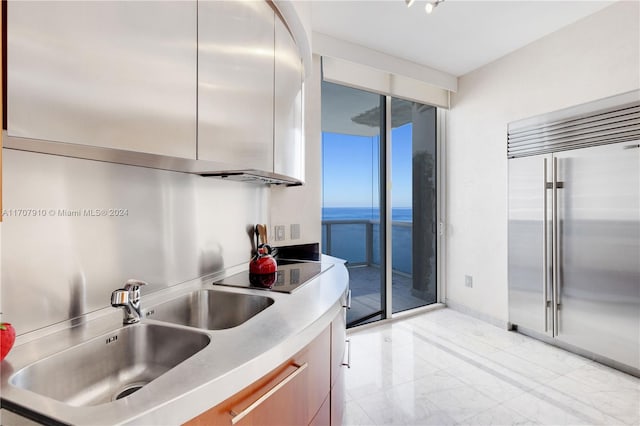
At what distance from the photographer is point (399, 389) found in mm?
2041

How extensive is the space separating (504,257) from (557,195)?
Result: 779 mm

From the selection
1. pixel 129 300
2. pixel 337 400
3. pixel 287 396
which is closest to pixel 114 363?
pixel 129 300

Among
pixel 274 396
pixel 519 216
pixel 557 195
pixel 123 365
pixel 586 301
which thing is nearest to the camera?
pixel 274 396

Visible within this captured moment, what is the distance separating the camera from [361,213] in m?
3.18

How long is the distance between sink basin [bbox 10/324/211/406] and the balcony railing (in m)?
2.11

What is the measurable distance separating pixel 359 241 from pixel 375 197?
1.67 ft

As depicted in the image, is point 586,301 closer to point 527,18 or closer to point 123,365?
point 527,18

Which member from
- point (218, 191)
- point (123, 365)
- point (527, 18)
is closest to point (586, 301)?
point (527, 18)

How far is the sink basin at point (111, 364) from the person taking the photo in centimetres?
76

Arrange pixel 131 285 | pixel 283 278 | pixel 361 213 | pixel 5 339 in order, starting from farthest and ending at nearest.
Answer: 1. pixel 361 213
2. pixel 283 278
3. pixel 131 285
4. pixel 5 339

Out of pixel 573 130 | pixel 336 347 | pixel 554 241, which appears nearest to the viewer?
pixel 336 347

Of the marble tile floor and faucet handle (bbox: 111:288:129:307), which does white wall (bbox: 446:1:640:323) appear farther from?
faucet handle (bbox: 111:288:129:307)

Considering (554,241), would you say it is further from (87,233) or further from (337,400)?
(87,233)

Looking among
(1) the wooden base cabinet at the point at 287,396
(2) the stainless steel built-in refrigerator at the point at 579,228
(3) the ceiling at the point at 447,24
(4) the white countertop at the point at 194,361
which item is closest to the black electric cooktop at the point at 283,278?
(4) the white countertop at the point at 194,361
